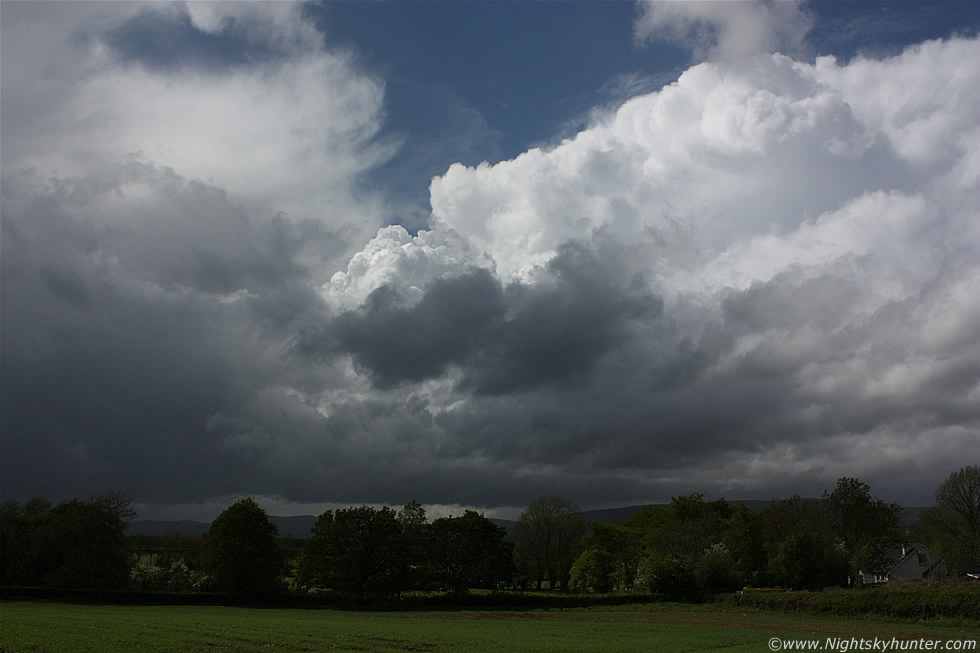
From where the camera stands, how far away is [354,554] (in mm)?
81625

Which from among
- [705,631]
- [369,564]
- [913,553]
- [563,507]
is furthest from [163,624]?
[913,553]

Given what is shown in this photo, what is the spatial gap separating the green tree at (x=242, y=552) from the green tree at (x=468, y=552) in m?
19.2

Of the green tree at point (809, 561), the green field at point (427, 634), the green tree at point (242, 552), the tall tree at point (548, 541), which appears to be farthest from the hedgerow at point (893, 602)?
the tall tree at point (548, 541)

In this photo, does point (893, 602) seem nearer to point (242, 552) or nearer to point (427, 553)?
point (427, 553)

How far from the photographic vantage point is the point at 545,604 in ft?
246

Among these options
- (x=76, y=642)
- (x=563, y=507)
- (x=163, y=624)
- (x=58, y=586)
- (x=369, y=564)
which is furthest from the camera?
(x=563, y=507)

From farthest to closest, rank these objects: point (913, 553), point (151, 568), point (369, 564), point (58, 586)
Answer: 1. point (913, 553)
2. point (151, 568)
3. point (369, 564)
4. point (58, 586)

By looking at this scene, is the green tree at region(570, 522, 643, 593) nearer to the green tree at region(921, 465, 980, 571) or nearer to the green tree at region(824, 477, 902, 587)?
the green tree at region(824, 477, 902, 587)

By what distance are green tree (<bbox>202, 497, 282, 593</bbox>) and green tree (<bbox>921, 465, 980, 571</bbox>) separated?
86575mm

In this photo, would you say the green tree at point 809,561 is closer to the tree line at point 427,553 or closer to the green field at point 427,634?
the tree line at point 427,553

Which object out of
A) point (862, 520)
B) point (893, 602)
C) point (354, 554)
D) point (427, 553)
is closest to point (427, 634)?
point (893, 602)

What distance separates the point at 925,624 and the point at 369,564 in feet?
184

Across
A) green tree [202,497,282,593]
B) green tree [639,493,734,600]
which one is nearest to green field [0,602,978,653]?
green tree [639,493,734,600]

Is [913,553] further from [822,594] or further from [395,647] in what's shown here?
[395,647]
